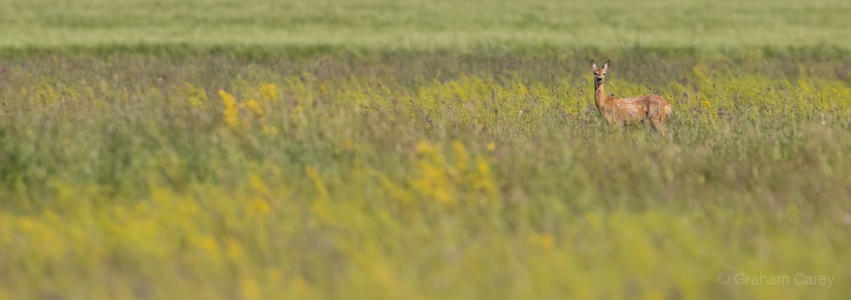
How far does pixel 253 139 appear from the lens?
6859 mm

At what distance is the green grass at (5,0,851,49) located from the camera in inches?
883

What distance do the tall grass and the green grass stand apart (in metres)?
12.8

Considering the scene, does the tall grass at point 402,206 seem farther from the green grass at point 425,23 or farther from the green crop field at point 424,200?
the green grass at point 425,23

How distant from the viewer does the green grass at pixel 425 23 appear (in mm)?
22422

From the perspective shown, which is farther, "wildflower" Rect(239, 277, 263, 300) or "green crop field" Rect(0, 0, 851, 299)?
"green crop field" Rect(0, 0, 851, 299)

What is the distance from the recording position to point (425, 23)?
88.7 feet

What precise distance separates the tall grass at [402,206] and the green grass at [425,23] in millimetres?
12847

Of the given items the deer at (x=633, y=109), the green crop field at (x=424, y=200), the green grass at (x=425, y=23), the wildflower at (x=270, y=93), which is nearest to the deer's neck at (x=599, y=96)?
the deer at (x=633, y=109)

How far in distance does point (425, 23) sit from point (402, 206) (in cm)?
2150

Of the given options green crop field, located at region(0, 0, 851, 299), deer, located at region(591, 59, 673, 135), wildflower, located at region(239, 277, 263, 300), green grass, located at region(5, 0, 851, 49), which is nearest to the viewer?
wildflower, located at region(239, 277, 263, 300)

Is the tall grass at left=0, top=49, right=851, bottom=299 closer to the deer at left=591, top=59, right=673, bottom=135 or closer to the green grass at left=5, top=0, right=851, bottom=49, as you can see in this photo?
the deer at left=591, top=59, right=673, bottom=135

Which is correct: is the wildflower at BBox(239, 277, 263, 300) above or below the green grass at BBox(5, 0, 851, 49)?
below

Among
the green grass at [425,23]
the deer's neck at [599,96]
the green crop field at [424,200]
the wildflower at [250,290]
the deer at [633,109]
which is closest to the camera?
the wildflower at [250,290]

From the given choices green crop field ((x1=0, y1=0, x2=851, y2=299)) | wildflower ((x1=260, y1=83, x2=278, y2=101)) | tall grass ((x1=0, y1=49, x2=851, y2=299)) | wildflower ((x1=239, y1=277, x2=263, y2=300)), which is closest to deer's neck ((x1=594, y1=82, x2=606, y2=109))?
green crop field ((x1=0, y1=0, x2=851, y2=299))
